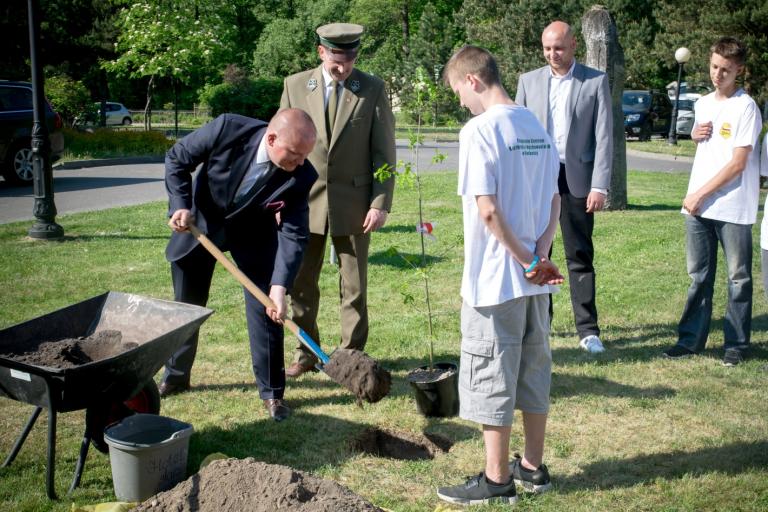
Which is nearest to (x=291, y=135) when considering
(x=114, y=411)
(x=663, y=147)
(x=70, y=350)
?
(x=70, y=350)

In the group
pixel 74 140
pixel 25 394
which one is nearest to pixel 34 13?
pixel 25 394

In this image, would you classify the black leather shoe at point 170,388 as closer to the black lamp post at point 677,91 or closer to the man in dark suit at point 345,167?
the man in dark suit at point 345,167

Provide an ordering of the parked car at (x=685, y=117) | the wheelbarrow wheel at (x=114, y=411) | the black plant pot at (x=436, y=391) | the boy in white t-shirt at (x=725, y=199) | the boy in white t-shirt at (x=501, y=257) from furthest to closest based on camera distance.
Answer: the parked car at (x=685, y=117) → the boy in white t-shirt at (x=725, y=199) → the black plant pot at (x=436, y=391) → the wheelbarrow wheel at (x=114, y=411) → the boy in white t-shirt at (x=501, y=257)

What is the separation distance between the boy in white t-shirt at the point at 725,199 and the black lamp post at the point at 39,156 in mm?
7795

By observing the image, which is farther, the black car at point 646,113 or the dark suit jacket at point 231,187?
the black car at point 646,113

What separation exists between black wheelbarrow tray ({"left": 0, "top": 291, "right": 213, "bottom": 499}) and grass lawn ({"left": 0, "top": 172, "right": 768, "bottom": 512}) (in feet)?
1.57

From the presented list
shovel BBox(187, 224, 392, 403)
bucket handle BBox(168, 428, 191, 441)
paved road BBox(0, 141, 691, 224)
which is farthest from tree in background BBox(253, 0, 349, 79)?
bucket handle BBox(168, 428, 191, 441)

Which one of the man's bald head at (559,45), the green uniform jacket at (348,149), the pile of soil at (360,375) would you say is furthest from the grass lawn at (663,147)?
the pile of soil at (360,375)

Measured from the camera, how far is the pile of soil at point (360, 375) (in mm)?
4688

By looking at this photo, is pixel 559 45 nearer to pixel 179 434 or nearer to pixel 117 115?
pixel 179 434

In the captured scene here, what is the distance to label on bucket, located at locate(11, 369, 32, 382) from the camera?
141 inches

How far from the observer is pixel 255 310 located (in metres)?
4.84

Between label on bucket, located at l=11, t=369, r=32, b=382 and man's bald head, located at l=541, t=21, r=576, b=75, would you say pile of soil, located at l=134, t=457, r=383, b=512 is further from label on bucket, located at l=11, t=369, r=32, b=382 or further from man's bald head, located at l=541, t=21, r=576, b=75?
man's bald head, located at l=541, t=21, r=576, b=75

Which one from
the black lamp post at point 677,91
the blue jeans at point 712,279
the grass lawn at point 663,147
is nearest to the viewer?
the blue jeans at point 712,279
